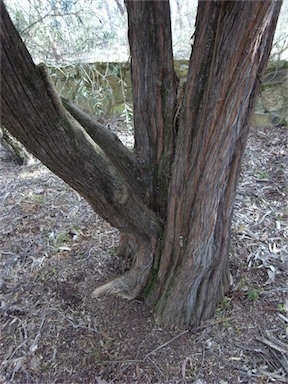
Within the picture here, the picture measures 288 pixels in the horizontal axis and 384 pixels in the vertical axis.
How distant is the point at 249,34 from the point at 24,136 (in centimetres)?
82

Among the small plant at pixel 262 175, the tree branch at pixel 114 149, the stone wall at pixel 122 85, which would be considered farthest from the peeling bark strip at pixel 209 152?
the stone wall at pixel 122 85

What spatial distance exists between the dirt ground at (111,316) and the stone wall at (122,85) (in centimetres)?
134

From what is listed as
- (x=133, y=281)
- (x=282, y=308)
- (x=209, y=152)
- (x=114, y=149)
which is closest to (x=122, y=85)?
(x=114, y=149)

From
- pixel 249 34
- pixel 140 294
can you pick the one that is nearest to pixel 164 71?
pixel 249 34

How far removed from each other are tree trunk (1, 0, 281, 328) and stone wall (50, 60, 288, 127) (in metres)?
1.91

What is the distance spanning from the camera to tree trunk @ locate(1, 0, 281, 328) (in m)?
0.98

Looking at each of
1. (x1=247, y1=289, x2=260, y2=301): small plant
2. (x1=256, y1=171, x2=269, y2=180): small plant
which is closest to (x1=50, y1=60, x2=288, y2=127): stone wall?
(x1=256, y1=171, x2=269, y2=180): small plant

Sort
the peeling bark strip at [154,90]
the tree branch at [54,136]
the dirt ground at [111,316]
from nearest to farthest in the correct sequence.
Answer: the tree branch at [54,136]
the peeling bark strip at [154,90]
the dirt ground at [111,316]

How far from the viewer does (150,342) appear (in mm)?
1650

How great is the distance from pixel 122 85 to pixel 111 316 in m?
2.58

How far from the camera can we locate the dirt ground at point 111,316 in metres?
1.55

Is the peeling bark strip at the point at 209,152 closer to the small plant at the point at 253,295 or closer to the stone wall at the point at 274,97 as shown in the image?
the small plant at the point at 253,295

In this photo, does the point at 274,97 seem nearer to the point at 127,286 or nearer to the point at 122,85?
the point at 122,85

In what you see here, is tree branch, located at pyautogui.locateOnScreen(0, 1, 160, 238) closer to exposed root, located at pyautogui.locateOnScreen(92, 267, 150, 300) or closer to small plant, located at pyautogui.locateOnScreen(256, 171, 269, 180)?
exposed root, located at pyautogui.locateOnScreen(92, 267, 150, 300)
